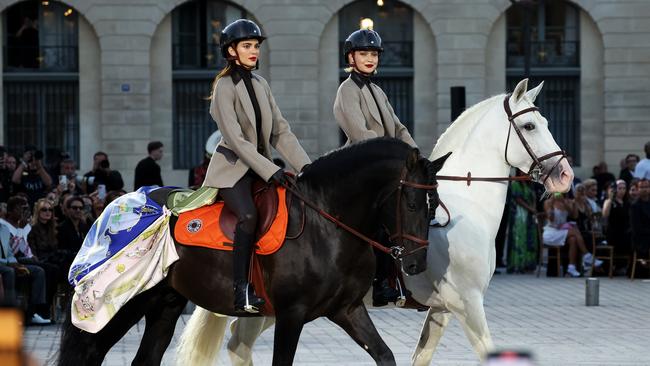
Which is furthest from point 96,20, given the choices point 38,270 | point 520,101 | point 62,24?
point 520,101

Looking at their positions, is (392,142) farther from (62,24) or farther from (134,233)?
(62,24)

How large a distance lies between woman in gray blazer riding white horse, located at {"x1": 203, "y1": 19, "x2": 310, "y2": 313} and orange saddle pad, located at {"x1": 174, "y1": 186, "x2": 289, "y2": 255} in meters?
0.07

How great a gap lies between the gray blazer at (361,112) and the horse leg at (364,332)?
2.08 meters

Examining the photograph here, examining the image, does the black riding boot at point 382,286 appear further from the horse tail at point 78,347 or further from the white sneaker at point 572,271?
the white sneaker at point 572,271

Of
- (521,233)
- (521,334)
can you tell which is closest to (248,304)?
(521,334)

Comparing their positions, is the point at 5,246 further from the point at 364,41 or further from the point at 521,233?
the point at 521,233

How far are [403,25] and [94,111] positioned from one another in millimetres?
8061

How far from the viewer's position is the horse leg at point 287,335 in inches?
351

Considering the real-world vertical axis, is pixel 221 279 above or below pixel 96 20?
below

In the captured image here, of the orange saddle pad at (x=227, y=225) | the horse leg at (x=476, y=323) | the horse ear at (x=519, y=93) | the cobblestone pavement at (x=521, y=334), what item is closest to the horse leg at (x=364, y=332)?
the orange saddle pad at (x=227, y=225)

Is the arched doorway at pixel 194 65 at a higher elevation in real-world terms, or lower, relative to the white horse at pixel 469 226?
higher

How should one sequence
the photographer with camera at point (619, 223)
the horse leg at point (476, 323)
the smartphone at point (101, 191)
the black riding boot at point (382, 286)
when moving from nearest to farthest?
1. the horse leg at point (476, 323)
2. the black riding boot at point (382, 286)
3. the smartphone at point (101, 191)
4. the photographer with camera at point (619, 223)

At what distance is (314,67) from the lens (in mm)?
36219

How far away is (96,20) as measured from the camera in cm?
3588
